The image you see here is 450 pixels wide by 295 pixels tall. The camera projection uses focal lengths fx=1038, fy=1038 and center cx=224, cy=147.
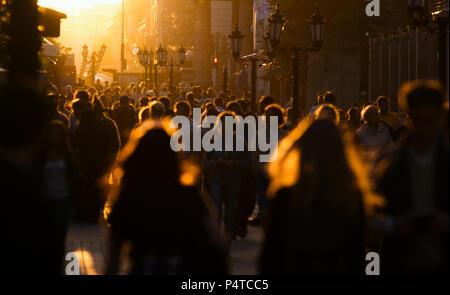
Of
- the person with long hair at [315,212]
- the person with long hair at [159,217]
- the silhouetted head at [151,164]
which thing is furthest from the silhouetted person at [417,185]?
the silhouetted head at [151,164]

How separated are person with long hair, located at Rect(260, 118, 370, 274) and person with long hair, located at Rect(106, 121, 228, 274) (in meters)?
0.34

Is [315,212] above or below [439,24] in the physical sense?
below

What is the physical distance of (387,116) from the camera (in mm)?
15430

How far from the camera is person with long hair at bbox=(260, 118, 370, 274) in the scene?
482 centimetres

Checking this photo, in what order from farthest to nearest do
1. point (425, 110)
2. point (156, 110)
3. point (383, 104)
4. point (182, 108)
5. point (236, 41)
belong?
1. point (236, 41)
2. point (383, 104)
3. point (182, 108)
4. point (156, 110)
5. point (425, 110)

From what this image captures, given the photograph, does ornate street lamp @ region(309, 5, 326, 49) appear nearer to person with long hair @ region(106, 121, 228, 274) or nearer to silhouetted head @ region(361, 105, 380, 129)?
silhouetted head @ region(361, 105, 380, 129)

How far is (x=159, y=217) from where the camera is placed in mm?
4828

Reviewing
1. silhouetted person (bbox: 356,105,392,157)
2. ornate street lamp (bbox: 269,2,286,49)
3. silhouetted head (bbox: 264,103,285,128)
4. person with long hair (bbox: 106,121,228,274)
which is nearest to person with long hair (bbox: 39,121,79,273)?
person with long hair (bbox: 106,121,228,274)

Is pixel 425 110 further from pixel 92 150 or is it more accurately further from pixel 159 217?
pixel 92 150

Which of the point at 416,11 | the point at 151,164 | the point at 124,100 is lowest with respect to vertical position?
the point at 151,164

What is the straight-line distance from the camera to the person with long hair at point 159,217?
4754 mm

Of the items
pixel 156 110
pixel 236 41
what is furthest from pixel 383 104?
pixel 236 41

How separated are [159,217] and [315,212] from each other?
28.7 inches
